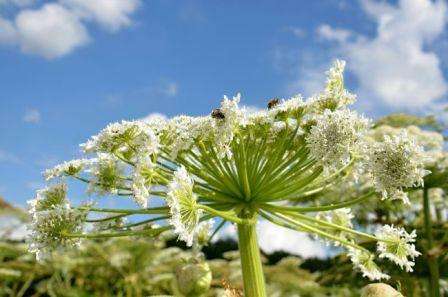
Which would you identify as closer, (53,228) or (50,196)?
(53,228)

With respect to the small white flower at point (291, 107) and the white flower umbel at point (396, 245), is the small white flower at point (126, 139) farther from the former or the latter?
the white flower umbel at point (396, 245)

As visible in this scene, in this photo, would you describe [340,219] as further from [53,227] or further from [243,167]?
[53,227]

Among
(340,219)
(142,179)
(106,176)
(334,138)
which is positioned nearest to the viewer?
(142,179)

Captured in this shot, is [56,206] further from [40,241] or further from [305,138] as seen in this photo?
[305,138]

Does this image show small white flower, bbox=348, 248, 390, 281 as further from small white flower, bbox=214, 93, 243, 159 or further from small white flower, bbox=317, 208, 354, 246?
small white flower, bbox=214, 93, 243, 159

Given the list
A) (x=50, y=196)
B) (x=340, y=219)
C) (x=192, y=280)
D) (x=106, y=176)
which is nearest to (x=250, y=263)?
(x=192, y=280)

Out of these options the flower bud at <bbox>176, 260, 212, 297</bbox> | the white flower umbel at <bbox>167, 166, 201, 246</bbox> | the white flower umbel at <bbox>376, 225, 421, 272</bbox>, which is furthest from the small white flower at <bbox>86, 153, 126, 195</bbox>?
the white flower umbel at <bbox>376, 225, 421, 272</bbox>

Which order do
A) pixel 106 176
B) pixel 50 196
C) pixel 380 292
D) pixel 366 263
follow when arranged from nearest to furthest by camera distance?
pixel 380 292 < pixel 106 176 < pixel 50 196 < pixel 366 263
